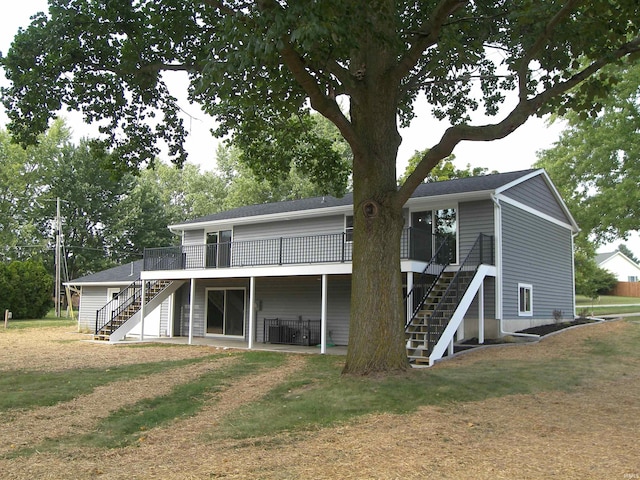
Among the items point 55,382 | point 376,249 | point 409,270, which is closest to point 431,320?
point 409,270

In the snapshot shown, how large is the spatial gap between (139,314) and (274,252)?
19.9 feet

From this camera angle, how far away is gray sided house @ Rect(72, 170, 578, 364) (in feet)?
52.3

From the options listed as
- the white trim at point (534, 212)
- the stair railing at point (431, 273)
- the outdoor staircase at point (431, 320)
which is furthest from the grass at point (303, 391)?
the white trim at point (534, 212)

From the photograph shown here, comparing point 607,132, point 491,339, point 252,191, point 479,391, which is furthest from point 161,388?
point 252,191

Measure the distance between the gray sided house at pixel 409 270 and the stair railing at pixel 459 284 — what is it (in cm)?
3

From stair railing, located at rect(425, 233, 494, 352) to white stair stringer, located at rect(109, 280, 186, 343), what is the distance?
471 inches

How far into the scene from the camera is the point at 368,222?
34.8ft

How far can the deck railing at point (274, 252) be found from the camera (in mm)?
16625

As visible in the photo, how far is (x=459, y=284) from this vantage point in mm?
15219

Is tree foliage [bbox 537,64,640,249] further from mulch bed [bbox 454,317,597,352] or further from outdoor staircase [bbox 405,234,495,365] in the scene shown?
outdoor staircase [bbox 405,234,495,365]

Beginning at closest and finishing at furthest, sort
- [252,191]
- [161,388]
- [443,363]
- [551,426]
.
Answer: [551,426]
[161,388]
[443,363]
[252,191]

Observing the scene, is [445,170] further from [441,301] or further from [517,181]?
[441,301]

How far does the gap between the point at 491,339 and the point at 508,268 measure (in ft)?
8.13

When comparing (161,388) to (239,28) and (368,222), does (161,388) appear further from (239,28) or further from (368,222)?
(239,28)
